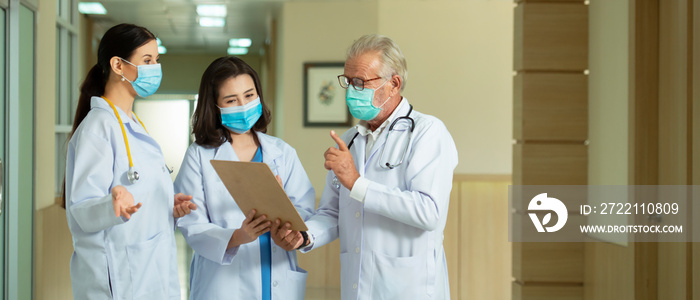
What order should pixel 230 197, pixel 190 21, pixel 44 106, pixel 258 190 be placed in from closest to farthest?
pixel 258 190 < pixel 230 197 < pixel 44 106 < pixel 190 21

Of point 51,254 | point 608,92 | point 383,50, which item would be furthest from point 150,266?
point 51,254

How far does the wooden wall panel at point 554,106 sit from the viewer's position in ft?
11.2

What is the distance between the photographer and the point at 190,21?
6.43m

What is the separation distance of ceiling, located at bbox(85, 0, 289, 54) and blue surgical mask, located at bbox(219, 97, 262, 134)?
365cm

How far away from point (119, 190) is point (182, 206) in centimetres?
29

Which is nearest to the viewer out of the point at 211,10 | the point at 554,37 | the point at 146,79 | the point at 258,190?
the point at 258,190

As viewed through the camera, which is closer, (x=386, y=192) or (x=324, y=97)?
(x=386, y=192)

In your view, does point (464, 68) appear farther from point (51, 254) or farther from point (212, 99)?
point (212, 99)

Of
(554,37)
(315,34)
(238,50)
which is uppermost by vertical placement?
(238,50)

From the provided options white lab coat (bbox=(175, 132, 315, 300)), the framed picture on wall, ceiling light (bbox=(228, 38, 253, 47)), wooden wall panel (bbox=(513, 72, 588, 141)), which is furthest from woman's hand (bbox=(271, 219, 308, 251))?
ceiling light (bbox=(228, 38, 253, 47))

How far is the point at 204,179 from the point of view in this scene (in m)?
2.08

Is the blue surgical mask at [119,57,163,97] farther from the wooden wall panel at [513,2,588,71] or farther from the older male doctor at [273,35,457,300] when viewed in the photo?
the wooden wall panel at [513,2,588,71]

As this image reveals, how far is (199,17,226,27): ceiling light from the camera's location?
20.8 ft

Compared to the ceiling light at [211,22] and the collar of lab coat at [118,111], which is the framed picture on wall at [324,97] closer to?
the ceiling light at [211,22]
